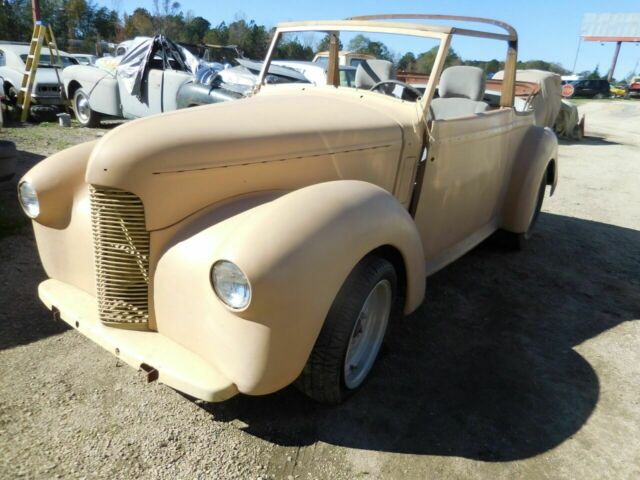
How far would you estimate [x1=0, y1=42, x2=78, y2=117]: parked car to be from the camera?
1062 centimetres

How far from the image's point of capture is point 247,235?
1854 mm

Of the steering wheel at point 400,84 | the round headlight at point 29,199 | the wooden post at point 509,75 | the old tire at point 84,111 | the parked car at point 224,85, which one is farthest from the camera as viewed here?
the old tire at point 84,111

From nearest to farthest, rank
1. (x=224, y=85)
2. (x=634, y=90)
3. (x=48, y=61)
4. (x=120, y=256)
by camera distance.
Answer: (x=120, y=256) < (x=224, y=85) < (x=48, y=61) < (x=634, y=90)

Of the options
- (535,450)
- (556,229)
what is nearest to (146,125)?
(535,450)

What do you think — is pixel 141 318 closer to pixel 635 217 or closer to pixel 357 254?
pixel 357 254

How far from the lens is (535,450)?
2.33 m

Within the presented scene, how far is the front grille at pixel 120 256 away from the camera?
2.11m

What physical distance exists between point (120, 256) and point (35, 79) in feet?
34.4

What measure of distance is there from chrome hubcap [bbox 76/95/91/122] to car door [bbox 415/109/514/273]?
862cm

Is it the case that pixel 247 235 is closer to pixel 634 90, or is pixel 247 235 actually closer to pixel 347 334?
pixel 347 334

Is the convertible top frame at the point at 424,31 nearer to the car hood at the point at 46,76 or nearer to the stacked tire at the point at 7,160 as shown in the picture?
the stacked tire at the point at 7,160

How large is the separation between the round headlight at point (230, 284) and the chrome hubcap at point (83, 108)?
9.47 metres

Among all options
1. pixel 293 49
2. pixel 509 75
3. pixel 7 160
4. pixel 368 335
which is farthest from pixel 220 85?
pixel 368 335

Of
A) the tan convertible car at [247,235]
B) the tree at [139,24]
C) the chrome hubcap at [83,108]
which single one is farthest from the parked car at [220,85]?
the tree at [139,24]
